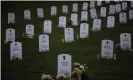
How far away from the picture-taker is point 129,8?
2.14 metres

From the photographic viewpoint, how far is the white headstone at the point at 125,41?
2080mm

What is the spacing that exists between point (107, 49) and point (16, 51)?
0.83 metres

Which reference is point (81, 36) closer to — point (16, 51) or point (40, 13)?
point (40, 13)

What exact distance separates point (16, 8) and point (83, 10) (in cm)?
65

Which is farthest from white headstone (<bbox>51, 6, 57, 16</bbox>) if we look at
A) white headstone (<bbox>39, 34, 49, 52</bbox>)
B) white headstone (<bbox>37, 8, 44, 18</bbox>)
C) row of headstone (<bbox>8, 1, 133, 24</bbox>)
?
white headstone (<bbox>39, 34, 49, 52</bbox>)

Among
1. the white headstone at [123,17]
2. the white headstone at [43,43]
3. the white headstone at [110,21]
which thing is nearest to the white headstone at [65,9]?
the white headstone at [43,43]

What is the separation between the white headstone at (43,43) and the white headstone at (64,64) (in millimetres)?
161

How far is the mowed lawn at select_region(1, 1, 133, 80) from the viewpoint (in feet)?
6.81

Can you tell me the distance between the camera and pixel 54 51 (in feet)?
7.23

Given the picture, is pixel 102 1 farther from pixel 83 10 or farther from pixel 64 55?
pixel 64 55

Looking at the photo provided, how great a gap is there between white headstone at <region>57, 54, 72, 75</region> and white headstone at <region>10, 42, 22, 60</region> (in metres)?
0.38

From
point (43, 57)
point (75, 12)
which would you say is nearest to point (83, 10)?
point (75, 12)

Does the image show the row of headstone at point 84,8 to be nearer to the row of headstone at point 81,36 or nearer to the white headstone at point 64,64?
the row of headstone at point 81,36

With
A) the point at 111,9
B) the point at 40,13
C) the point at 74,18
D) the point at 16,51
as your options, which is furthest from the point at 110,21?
the point at 16,51
